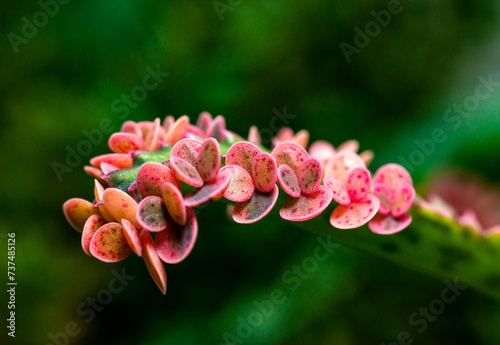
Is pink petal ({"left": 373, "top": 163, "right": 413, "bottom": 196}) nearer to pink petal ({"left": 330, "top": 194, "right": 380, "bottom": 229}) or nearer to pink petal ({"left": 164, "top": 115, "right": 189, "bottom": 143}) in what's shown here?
pink petal ({"left": 330, "top": 194, "right": 380, "bottom": 229})

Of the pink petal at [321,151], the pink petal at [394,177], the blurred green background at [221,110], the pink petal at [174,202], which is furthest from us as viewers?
the blurred green background at [221,110]

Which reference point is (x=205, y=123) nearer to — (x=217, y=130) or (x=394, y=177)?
(x=217, y=130)

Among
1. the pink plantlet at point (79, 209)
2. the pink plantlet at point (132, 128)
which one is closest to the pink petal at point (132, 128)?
the pink plantlet at point (132, 128)

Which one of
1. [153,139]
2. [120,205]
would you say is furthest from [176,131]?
[120,205]

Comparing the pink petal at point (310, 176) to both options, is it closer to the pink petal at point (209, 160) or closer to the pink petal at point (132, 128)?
the pink petal at point (209, 160)

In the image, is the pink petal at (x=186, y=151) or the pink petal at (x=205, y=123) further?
the pink petal at (x=205, y=123)

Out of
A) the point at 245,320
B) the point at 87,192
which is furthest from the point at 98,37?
the point at 245,320

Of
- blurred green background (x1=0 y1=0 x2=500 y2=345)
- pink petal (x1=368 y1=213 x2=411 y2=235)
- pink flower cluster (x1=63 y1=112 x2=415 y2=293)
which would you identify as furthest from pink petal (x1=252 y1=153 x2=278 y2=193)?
blurred green background (x1=0 y1=0 x2=500 y2=345)
